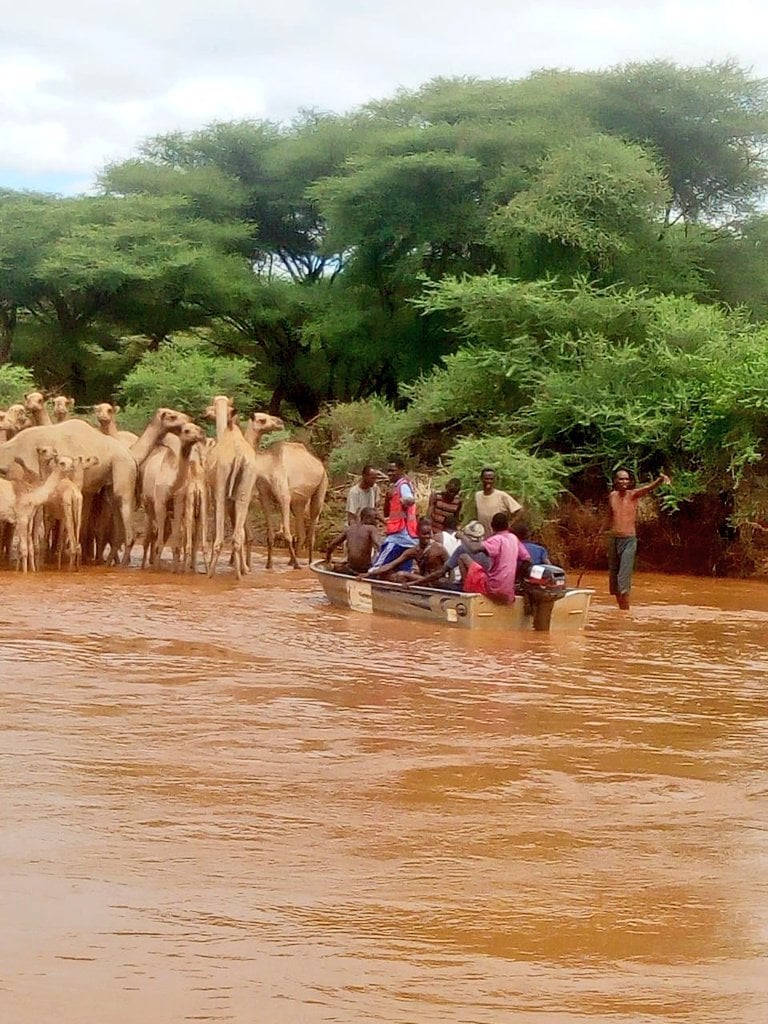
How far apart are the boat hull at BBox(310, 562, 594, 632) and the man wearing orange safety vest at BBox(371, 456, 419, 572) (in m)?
0.53

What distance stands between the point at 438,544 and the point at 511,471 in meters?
6.08

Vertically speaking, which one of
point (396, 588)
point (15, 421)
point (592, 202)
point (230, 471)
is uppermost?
point (592, 202)

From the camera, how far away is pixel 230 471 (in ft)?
58.5

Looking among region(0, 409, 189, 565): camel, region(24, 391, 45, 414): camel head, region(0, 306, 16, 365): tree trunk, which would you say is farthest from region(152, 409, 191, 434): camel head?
region(0, 306, 16, 365): tree trunk

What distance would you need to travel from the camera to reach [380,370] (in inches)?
1217

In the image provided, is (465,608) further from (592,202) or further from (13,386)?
(13,386)

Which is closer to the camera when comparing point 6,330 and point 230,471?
point 230,471

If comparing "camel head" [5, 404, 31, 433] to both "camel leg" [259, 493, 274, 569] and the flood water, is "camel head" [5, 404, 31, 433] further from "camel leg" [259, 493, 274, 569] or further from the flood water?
the flood water

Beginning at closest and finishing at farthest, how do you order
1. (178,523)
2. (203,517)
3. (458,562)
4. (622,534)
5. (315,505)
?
1. (458,562)
2. (622,534)
3. (203,517)
4. (178,523)
5. (315,505)

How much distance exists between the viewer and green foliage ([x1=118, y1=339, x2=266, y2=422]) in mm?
25547

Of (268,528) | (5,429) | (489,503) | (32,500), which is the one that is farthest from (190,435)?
(489,503)

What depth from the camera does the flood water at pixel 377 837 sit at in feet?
14.2

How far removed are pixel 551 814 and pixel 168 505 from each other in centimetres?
A: 1269

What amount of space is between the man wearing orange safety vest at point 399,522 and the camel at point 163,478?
333 cm
